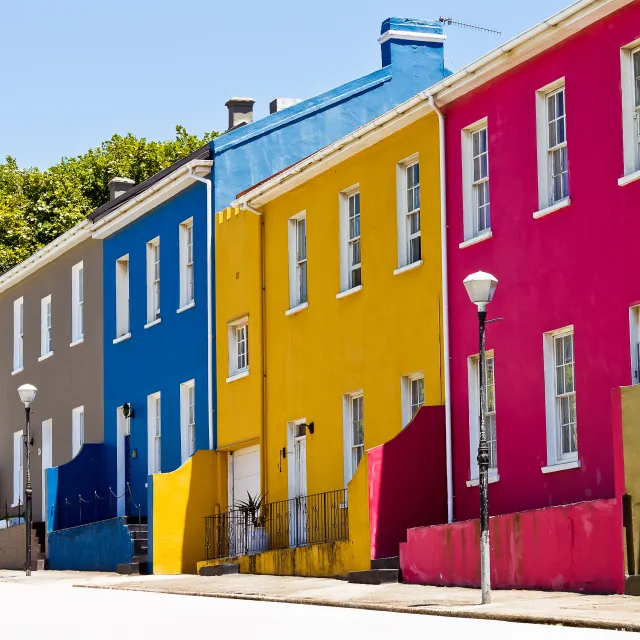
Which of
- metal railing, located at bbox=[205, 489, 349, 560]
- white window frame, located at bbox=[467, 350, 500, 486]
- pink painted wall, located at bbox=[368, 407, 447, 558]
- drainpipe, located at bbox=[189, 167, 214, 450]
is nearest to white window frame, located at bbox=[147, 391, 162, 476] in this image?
drainpipe, located at bbox=[189, 167, 214, 450]

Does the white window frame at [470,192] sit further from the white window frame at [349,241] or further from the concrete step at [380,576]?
the concrete step at [380,576]

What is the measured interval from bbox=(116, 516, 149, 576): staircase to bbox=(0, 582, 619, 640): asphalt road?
761 centimetres

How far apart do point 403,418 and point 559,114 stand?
5.37 meters

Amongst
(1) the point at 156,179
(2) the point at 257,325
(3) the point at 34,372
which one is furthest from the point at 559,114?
(3) the point at 34,372

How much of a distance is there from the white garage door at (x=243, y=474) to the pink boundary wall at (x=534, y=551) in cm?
720

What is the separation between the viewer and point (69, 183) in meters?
51.3

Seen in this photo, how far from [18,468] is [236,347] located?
1183 centimetres

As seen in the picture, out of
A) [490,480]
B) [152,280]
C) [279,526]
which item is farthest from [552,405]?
[152,280]

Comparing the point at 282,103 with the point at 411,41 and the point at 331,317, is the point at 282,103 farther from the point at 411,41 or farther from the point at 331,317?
the point at 331,317

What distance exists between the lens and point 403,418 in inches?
917

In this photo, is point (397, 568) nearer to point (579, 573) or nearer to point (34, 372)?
point (579, 573)

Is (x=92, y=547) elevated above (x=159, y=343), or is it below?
below

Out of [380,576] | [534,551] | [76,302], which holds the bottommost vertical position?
[380,576]

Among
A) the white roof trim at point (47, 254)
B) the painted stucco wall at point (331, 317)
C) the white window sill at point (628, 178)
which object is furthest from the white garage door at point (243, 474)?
the white window sill at point (628, 178)
